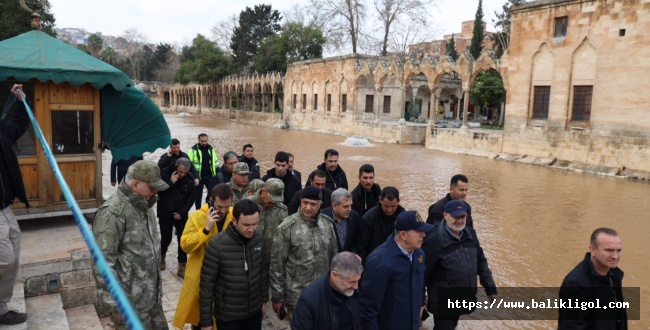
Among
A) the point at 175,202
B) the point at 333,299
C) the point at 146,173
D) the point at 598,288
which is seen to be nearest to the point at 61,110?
the point at 175,202

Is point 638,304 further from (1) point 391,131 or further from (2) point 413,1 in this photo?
(2) point 413,1

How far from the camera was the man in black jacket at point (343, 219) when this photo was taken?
3.96 m

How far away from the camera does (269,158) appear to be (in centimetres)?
1922

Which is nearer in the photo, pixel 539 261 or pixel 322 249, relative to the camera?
pixel 322 249

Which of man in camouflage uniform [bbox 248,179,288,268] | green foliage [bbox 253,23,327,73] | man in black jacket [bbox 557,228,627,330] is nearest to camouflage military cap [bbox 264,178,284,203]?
man in camouflage uniform [bbox 248,179,288,268]

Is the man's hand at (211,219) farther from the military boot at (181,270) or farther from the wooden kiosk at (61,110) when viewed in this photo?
the wooden kiosk at (61,110)

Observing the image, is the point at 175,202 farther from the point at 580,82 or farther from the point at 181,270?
the point at 580,82

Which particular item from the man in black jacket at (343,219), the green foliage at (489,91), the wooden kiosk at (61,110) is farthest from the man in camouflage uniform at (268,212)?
the green foliage at (489,91)

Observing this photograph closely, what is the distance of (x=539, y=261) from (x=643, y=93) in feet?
40.4

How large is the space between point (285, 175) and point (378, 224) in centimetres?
213

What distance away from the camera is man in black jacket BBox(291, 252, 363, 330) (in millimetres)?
2562

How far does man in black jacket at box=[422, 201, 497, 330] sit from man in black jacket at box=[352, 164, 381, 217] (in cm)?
144

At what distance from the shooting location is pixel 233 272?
3.24 meters

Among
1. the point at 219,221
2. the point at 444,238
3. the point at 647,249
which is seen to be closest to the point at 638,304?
the point at 647,249
